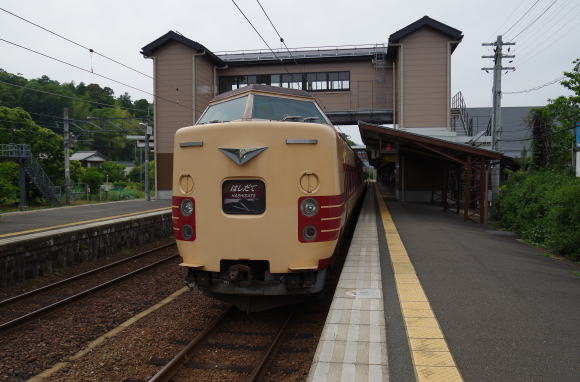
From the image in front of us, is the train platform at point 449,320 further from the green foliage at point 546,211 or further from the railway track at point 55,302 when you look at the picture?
the railway track at point 55,302

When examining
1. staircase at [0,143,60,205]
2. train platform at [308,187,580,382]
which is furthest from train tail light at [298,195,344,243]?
staircase at [0,143,60,205]

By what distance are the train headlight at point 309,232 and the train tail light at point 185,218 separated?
4.37 ft

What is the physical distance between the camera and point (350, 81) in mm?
25891

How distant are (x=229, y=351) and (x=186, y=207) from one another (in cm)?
176

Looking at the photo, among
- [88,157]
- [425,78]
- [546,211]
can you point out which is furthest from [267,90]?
[88,157]

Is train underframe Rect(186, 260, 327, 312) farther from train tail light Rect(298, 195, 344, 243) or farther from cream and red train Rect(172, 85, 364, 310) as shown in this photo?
train tail light Rect(298, 195, 344, 243)

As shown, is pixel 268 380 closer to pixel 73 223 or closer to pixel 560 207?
pixel 560 207

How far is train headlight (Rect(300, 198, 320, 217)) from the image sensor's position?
16.3 feet

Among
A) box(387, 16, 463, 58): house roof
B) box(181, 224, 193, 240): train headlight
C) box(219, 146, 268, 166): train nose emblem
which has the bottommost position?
box(181, 224, 193, 240): train headlight

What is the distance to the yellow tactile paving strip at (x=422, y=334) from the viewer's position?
3.36m

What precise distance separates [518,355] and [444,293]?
1.84 m

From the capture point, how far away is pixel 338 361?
360 cm

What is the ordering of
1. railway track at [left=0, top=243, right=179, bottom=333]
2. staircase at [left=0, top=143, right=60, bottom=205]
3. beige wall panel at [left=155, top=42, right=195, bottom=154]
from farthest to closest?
beige wall panel at [left=155, top=42, right=195, bottom=154]
staircase at [left=0, top=143, right=60, bottom=205]
railway track at [left=0, top=243, right=179, bottom=333]

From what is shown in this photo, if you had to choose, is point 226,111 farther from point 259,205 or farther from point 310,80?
point 310,80
